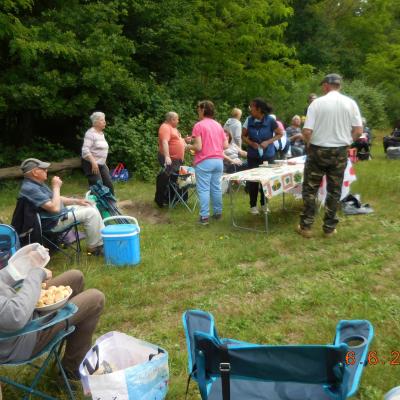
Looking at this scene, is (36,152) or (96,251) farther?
(36,152)

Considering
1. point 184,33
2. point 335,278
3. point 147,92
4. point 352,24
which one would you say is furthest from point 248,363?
point 352,24

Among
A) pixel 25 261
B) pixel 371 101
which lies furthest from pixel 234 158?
pixel 371 101

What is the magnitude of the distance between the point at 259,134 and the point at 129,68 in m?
6.72

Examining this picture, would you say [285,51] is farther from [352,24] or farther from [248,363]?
[352,24]

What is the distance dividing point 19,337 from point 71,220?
2.53 metres

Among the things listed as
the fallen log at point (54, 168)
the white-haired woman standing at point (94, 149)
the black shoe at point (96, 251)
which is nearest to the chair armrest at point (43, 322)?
the black shoe at point (96, 251)

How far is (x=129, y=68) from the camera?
11.8 m

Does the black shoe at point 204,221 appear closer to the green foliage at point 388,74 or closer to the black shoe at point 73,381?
the black shoe at point 73,381

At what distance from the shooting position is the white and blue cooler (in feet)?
14.8

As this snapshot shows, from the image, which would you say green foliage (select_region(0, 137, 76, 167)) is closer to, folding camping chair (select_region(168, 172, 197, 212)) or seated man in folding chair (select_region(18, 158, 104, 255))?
folding camping chair (select_region(168, 172, 197, 212))

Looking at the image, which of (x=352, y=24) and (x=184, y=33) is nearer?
(x=184, y=33)

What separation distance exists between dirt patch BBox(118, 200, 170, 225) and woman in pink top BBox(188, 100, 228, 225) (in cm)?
80

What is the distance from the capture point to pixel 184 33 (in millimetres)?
12031

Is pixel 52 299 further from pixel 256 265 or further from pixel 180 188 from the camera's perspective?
pixel 180 188
